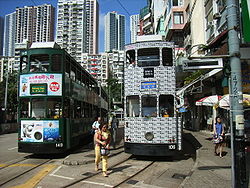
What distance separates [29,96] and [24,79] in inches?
32.4

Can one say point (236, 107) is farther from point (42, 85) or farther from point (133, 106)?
point (42, 85)

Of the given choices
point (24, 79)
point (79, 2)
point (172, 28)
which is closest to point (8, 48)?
point (79, 2)

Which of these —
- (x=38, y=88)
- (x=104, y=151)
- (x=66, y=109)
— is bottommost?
(x=104, y=151)

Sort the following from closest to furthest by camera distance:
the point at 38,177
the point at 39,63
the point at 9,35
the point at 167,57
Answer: the point at 38,177
the point at 167,57
the point at 39,63
the point at 9,35

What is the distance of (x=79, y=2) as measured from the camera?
13525 centimetres

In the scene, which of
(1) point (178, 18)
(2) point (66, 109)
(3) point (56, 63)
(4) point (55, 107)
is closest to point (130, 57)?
(3) point (56, 63)

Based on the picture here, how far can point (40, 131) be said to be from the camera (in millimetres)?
9984

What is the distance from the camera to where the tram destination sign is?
10.2m

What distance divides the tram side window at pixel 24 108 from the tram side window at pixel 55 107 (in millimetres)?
972

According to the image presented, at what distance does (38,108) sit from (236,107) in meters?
8.29

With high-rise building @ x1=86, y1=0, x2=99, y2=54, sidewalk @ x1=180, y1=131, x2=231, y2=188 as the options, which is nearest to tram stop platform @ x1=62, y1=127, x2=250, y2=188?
sidewalk @ x1=180, y1=131, x2=231, y2=188

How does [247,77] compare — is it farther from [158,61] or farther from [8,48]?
[8,48]

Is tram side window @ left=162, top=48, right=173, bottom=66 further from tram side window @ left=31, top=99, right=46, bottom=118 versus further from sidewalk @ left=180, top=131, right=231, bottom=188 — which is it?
tram side window @ left=31, top=99, right=46, bottom=118

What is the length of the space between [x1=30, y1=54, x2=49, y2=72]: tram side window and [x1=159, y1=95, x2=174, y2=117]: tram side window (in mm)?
5374
